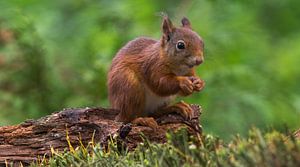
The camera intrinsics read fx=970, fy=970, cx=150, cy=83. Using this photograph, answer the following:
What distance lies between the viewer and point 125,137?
16.1ft

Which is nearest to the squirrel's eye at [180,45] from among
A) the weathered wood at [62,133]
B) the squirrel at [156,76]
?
the squirrel at [156,76]

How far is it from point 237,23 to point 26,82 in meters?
1.88

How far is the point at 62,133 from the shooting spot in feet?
16.5

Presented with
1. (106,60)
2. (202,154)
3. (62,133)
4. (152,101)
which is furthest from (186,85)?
(106,60)

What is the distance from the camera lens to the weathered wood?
4.92 metres

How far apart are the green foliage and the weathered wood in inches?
11.2

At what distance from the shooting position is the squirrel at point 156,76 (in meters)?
5.53

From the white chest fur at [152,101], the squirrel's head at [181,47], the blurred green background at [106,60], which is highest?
the blurred green background at [106,60]

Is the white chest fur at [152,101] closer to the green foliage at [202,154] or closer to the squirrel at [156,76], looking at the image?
the squirrel at [156,76]

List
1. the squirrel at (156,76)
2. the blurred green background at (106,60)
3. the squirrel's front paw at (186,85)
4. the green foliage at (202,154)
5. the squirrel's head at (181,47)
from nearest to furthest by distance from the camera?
the green foliage at (202,154)
the squirrel's front paw at (186,85)
the squirrel at (156,76)
the squirrel's head at (181,47)
the blurred green background at (106,60)

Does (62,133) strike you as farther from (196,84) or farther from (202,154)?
(202,154)

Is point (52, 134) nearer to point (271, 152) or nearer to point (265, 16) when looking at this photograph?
point (271, 152)

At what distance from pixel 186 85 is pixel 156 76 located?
0.28m

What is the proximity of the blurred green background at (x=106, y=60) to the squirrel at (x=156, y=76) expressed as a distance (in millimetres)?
1843
